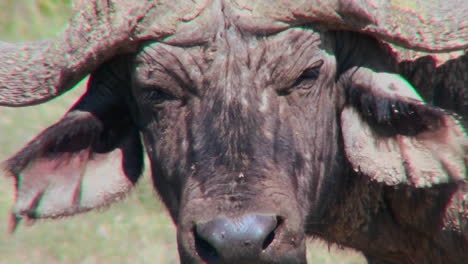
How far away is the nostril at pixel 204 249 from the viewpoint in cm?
441

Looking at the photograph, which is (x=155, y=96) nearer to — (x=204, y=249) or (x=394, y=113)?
(x=204, y=249)

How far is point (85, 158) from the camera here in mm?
5457

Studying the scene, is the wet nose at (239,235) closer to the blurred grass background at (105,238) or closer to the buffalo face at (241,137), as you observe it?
the buffalo face at (241,137)

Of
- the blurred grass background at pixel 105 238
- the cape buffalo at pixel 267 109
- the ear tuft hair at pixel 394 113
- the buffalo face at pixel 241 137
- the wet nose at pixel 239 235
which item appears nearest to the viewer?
the wet nose at pixel 239 235

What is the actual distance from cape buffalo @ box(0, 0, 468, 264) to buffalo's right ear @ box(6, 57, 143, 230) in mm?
12

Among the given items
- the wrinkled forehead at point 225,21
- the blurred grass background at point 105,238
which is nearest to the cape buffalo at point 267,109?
the wrinkled forehead at point 225,21

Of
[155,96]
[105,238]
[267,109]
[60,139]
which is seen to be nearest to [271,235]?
[267,109]

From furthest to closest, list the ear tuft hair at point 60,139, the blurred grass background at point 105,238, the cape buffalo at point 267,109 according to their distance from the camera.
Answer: the blurred grass background at point 105,238 < the ear tuft hair at point 60,139 < the cape buffalo at point 267,109

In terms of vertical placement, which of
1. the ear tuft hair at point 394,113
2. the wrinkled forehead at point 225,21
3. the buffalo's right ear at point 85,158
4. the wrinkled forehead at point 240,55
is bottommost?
the buffalo's right ear at point 85,158

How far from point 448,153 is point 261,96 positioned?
3.00ft

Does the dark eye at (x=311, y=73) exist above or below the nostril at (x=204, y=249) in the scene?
above

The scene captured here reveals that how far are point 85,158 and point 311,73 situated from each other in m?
1.35

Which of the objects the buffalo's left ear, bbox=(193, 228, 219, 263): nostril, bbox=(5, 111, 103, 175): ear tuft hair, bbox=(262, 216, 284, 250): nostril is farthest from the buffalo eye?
bbox=(5, 111, 103, 175): ear tuft hair

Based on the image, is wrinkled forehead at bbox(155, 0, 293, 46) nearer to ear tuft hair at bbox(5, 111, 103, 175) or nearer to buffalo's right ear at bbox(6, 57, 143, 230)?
buffalo's right ear at bbox(6, 57, 143, 230)
